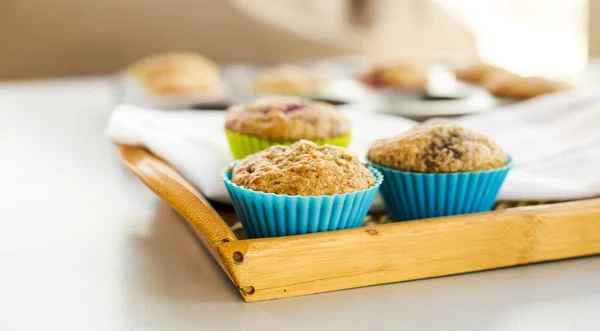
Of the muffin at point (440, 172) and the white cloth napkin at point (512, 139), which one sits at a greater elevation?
the muffin at point (440, 172)

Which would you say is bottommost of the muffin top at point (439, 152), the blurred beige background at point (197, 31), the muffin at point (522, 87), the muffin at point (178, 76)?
the blurred beige background at point (197, 31)

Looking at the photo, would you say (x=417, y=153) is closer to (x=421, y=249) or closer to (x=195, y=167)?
(x=421, y=249)

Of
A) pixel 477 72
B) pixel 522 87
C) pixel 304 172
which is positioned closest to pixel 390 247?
pixel 304 172

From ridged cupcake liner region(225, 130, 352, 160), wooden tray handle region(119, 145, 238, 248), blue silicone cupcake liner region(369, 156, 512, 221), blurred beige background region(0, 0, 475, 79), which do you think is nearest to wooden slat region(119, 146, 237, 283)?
wooden tray handle region(119, 145, 238, 248)

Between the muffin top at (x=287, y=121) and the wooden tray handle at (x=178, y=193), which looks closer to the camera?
the wooden tray handle at (x=178, y=193)

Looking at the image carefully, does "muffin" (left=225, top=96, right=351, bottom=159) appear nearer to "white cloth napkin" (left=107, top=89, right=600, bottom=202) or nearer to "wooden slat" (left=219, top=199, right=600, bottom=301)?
"white cloth napkin" (left=107, top=89, right=600, bottom=202)

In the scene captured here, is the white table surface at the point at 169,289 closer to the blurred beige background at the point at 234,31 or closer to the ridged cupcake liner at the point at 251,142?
the ridged cupcake liner at the point at 251,142

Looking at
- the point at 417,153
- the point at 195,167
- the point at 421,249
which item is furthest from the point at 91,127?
the point at 421,249

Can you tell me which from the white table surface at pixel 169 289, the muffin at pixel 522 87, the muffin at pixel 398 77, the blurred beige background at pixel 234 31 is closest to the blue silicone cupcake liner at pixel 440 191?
the white table surface at pixel 169 289
